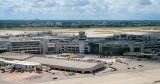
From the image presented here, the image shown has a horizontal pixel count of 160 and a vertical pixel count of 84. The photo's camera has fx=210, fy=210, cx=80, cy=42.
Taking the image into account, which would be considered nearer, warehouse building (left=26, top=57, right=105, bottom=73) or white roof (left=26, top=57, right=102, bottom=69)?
warehouse building (left=26, top=57, right=105, bottom=73)

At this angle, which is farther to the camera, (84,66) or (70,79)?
(84,66)

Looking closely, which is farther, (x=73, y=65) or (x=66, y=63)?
(x=66, y=63)

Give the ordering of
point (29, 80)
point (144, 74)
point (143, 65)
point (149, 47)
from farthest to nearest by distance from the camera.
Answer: point (149, 47) < point (143, 65) < point (144, 74) < point (29, 80)

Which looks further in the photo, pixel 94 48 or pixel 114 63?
pixel 94 48

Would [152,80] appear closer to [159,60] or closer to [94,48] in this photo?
[159,60]

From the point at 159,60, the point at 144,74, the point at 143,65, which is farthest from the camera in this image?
the point at 159,60

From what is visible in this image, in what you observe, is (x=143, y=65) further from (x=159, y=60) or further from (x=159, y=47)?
(x=159, y=47)

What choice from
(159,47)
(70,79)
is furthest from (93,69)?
(159,47)

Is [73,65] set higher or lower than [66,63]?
lower

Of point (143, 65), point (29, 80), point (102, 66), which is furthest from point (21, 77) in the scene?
point (143, 65)

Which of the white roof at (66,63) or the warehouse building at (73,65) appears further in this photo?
the white roof at (66,63)
